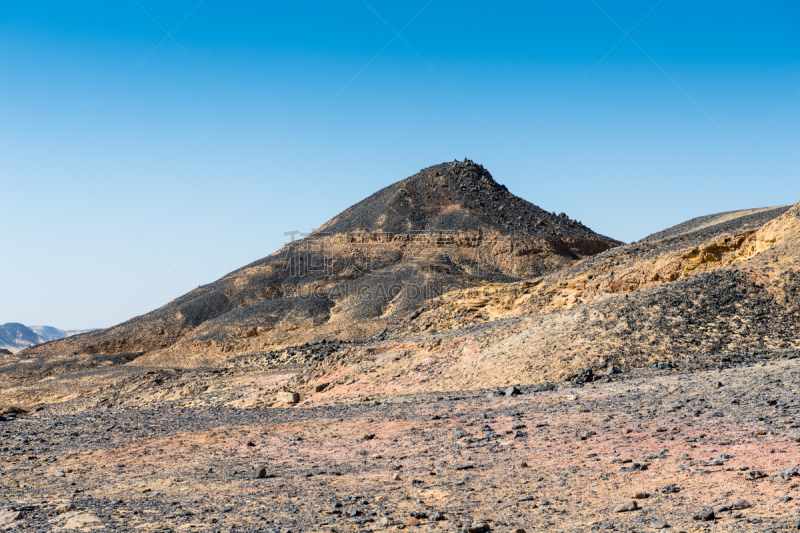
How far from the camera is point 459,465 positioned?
9.27 metres

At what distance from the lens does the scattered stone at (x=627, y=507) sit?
6.87 m

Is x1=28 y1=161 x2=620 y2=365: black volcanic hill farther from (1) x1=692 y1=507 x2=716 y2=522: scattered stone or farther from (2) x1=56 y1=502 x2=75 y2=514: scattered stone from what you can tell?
(1) x1=692 y1=507 x2=716 y2=522: scattered stone

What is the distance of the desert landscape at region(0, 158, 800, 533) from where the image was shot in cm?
744

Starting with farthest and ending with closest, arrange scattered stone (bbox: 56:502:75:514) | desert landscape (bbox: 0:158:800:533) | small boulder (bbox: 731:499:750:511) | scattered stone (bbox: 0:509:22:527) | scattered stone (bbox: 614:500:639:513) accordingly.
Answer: scattered stone (bbox: 56:502:75:514)
scattered stone (bbox: 0:509:22:527)
desert landscape (bbox: 0:158:800:533)
scattered stone (bbox: 614:500:639:513)
small boulder (bbox: 731:499:750:511)

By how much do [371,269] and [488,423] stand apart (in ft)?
160

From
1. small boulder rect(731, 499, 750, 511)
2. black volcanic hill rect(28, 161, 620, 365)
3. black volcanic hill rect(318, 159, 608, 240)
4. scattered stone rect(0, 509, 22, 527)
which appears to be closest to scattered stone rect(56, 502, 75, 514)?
scattered stone rect(0, 509, 22, 527)

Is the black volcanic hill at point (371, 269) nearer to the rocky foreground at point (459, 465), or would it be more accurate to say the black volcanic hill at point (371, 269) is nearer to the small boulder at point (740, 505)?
the rocky foreground at point (459, 465)

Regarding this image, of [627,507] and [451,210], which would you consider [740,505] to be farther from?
[451,210]

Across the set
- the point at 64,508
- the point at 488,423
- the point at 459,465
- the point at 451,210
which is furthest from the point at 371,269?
the point at 64,508

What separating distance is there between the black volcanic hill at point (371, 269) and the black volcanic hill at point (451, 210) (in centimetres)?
18

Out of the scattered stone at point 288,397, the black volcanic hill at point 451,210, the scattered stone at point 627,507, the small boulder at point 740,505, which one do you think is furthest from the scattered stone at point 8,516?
the black volcanic hill at point 451,210

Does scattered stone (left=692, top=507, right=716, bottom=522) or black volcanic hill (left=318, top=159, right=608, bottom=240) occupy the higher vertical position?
black volcanic hill (left=318, top=159, right=608, bottom=240)

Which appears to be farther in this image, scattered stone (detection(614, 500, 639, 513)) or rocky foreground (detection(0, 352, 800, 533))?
rocky foreground (detection(0, 352, 800, 533))

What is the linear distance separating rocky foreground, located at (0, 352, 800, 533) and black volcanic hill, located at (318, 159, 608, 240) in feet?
170
